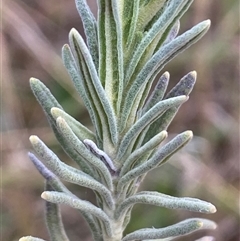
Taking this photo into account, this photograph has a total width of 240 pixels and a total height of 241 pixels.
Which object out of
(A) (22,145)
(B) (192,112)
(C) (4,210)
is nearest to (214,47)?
(B) (192,112)

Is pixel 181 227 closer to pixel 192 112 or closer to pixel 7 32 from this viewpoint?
pixel 192 112

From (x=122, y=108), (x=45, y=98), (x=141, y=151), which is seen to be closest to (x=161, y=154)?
(x=141, y=151)

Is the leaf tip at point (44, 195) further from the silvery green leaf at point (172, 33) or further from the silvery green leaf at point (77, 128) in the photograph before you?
the silvery green leaf at point (172, 33)

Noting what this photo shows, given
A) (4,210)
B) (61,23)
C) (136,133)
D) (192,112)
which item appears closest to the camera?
(136,133)

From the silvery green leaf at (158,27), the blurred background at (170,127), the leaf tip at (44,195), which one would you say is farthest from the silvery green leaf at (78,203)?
the blurred background at (170,127)

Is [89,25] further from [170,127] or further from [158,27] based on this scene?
A: [170,127]
